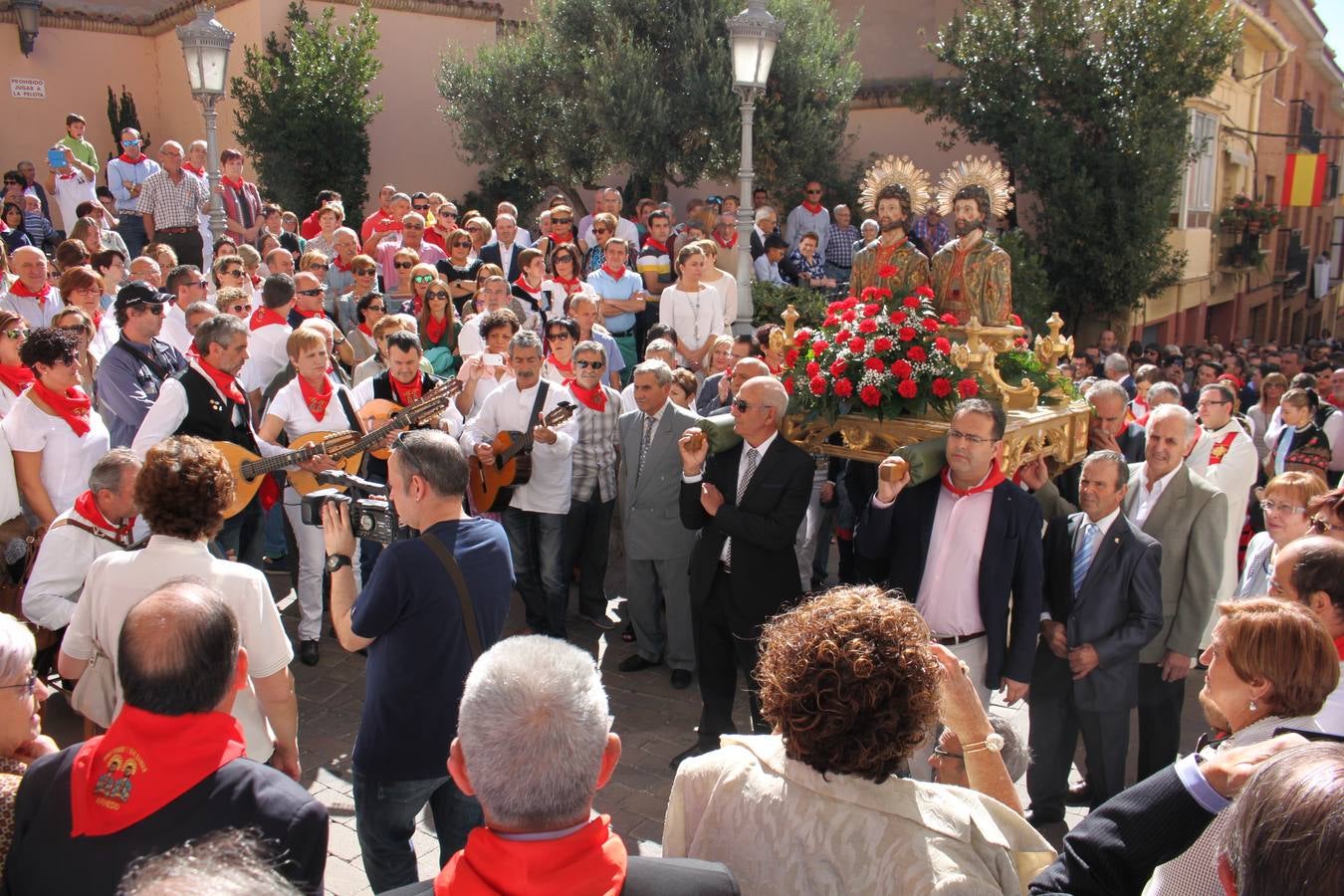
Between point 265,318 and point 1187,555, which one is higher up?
point 265,318

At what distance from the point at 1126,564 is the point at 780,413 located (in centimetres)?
169

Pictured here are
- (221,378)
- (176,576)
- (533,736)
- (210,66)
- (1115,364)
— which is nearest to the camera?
(533,736)

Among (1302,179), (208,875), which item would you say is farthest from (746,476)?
(1302,179)

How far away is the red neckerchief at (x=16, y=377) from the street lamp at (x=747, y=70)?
5.60m

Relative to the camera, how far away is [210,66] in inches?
419

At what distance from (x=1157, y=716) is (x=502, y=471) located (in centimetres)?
375

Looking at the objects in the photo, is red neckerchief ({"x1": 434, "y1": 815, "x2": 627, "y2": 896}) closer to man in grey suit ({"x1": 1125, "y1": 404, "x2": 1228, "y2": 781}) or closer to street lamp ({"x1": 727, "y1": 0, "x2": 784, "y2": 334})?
man in grey suit ({"x1": 1125, "y1": 404, "x2": 1228, "y2": 781})

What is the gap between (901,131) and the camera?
1844cm

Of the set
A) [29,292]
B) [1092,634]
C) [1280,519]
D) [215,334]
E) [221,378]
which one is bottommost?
[1092,634]

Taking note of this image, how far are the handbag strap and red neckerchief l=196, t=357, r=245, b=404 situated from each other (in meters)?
2.85

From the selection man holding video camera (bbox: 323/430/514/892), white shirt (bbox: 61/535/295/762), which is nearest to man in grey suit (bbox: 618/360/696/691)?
man holding video camera (bbox: 323/430/514/892)

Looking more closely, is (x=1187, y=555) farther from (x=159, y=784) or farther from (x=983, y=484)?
(x=159, y=784)

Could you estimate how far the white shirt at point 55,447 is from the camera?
527 centimetres

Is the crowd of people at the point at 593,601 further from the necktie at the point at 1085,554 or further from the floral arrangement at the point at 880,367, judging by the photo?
the floral arrangement at the point at 880,367
